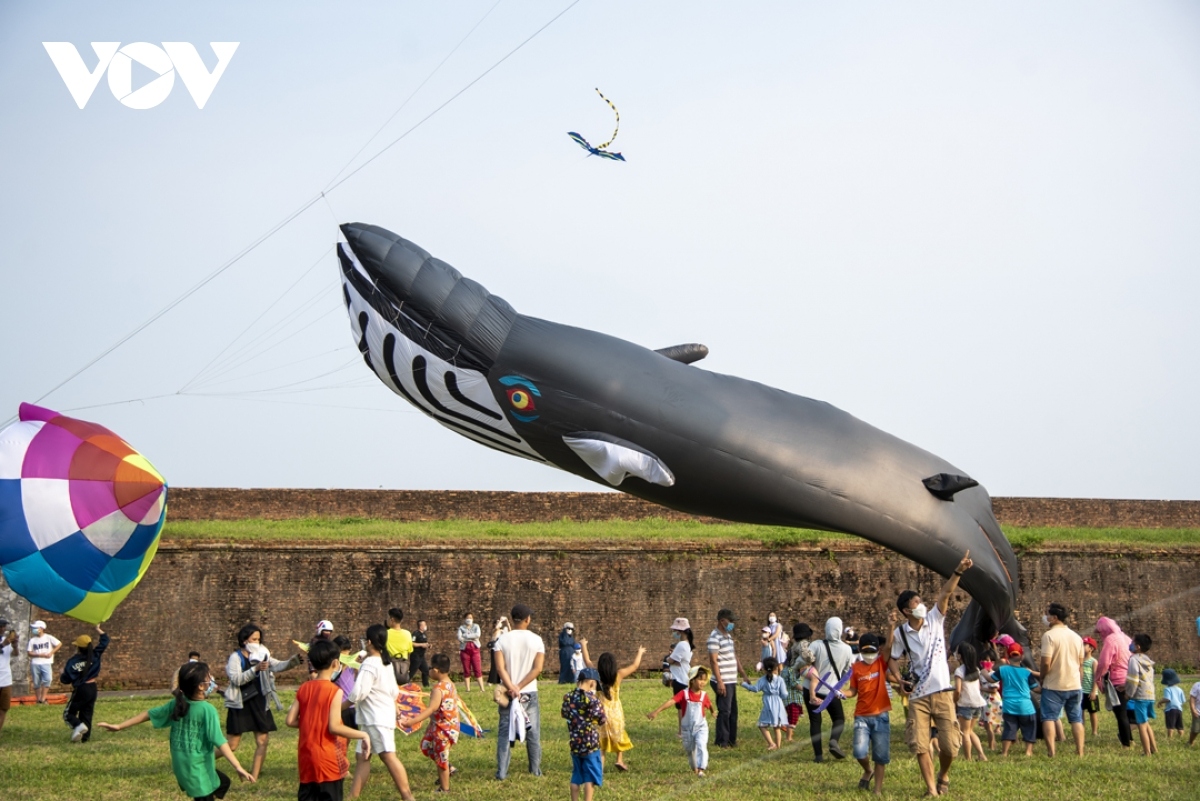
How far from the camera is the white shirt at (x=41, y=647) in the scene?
1666cm

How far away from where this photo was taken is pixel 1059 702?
35.4 ft

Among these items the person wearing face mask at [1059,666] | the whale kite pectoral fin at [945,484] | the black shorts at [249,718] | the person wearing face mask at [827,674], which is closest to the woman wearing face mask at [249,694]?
the black shorts at [249,718]

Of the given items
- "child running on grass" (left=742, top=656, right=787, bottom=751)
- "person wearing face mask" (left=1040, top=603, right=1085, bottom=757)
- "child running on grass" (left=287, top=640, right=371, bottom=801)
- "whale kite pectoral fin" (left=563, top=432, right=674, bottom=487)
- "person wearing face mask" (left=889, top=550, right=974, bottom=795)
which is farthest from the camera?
"child running on grass" (left=742, top=656, right=787, bottom=751)

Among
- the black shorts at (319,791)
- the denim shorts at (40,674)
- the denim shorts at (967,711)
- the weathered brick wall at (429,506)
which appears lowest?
the black shorts at (319,791)

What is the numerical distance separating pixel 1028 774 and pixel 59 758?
958 cm

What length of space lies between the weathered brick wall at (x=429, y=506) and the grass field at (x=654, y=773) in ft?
45.5

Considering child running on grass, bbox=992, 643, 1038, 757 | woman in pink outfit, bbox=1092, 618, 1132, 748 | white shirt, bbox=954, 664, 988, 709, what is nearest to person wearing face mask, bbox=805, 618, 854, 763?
white shirt, bbox=954, 664, 988, 709

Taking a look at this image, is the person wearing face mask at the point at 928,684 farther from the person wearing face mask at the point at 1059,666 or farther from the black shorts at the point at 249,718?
the black shorts at the point at 249,718

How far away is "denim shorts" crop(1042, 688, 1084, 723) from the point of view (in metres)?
10.7

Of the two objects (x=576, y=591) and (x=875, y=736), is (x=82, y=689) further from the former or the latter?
(x=576, y=591)

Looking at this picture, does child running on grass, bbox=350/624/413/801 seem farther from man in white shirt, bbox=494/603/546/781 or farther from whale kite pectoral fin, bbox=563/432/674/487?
whale kite pectoral fin, bbox=563/432/674/487

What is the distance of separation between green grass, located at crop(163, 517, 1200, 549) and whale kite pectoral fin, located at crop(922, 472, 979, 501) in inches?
549

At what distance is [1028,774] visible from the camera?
32.9 ft

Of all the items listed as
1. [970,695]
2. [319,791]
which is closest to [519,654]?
[319,791]
